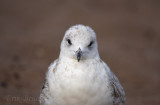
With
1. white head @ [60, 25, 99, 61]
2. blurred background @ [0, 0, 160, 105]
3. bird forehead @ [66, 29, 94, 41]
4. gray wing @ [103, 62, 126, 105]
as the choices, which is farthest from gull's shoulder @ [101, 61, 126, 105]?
blurred background @ [0, 0, 160, 105]

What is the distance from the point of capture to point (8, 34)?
11.8 m

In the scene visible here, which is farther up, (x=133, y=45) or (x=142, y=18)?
(x=142, y=18)

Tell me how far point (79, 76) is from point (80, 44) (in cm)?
43

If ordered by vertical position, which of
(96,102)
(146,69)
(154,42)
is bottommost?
(96,102)

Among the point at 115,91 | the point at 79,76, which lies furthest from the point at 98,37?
the point at 79,76

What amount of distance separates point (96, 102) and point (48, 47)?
6493 millimetres

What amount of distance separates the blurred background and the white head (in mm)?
2710

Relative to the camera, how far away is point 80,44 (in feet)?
A: 14.5

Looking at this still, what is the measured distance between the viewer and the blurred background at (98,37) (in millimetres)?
9039

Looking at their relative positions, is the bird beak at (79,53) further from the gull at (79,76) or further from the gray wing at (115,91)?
the gray wing at (115,91)

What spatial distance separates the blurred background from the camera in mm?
9039

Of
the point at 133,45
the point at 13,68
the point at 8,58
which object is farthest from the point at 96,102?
the point at 133,45

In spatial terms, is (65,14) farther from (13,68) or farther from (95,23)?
(13,68)

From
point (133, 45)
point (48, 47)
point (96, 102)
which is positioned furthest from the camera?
point (133, 45)
